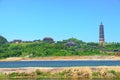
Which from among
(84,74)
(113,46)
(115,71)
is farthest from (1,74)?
(113,46)

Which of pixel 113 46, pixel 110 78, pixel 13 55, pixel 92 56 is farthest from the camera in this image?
pixel 113 46

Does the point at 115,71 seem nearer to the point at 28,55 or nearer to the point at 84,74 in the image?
the point at 84,74

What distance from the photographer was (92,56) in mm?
129875

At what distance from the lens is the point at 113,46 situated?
164 m

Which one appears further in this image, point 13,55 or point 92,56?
point 13,55

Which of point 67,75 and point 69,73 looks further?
point 69,73

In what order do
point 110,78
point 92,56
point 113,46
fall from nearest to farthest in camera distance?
point 110,78
point 92,56
point 113,46

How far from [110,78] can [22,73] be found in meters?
10.00

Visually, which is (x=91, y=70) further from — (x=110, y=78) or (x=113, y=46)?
(x=113, y=46)

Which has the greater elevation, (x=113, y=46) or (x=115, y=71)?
(x=113, y=46)

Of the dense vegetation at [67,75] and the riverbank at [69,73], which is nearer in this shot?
the dense vegetation at [67,75]

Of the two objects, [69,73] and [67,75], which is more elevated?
[69,73]

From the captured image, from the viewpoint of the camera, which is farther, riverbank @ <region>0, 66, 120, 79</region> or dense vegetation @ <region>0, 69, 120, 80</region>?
riverbank @ <region>0, 66, 120, 79</region>

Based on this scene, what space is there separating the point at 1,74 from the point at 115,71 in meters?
12.3
